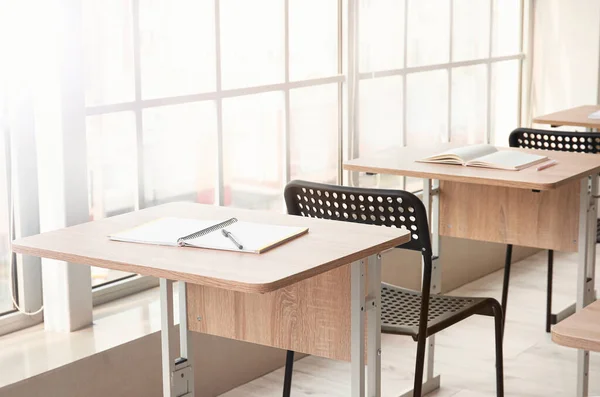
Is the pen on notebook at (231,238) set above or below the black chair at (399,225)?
above

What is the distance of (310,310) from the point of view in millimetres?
2381

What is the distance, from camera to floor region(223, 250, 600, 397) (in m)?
3.53

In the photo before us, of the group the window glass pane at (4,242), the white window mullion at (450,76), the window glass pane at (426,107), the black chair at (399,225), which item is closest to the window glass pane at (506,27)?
the white window mullion at (450,76)

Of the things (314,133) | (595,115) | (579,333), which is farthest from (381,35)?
(579,333)

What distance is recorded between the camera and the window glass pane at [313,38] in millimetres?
3949

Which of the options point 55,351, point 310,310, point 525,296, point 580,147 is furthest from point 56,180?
→ point 525,296

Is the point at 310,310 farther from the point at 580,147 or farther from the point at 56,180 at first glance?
the point at 580,147

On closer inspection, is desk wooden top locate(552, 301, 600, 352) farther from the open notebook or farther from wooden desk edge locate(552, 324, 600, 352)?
the open notebook

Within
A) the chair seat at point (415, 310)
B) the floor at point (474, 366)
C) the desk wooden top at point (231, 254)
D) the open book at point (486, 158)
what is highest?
the open book at point (486, 158)

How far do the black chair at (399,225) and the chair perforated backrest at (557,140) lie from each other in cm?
108

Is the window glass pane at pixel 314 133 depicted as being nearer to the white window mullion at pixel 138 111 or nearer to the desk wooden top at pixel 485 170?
the desk wooden top at pixel 485 170

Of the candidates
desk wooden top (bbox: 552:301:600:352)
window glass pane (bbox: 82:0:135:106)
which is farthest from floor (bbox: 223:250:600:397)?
desk wooden top (bbox: 552:301:600:352)

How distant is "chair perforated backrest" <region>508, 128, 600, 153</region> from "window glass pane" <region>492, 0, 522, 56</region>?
1380mm

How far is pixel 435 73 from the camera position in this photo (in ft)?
15.7
